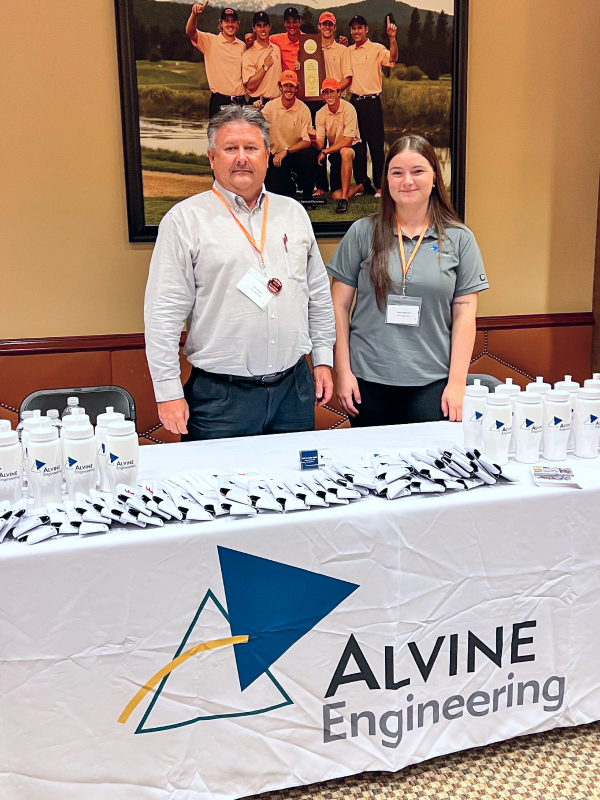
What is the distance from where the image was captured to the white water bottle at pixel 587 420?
1764mm

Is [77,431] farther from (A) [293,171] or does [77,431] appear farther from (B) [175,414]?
(A) [293,171]

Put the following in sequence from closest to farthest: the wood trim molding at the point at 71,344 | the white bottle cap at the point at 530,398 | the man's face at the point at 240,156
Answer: the white bottle cap at the point at 530,398
the man's face at the point at 240,156
the wood trim molding at the point at 71,344

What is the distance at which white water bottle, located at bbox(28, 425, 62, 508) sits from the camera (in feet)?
4.68

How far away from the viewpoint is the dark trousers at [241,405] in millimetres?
2205

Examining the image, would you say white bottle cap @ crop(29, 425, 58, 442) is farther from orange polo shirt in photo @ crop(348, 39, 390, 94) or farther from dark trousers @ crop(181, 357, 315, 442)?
orange polo shirt in photo @ crop(348, 39, 390, 94)

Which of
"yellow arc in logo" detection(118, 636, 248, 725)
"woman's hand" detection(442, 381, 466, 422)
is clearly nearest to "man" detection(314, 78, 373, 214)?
"woman's hand" detection(442, 381, 466, 422)

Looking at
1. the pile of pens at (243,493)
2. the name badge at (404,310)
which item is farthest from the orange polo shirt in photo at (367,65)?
the pile of pens at (243,493)

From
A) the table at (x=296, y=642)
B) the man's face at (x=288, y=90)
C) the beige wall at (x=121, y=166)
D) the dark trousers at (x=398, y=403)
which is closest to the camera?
the table at (x=296, y=642)

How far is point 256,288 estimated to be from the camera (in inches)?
85.1

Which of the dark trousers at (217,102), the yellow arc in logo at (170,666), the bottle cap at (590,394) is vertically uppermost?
the dark trousers at (217,102)

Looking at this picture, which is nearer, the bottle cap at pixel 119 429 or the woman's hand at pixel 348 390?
the bottle cap at pixel 119 429

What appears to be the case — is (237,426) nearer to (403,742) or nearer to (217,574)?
(217,574)

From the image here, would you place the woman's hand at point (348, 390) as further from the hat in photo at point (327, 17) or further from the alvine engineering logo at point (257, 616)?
the hat in photo at point (327, 17)

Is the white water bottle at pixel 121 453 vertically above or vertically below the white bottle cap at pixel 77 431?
below
